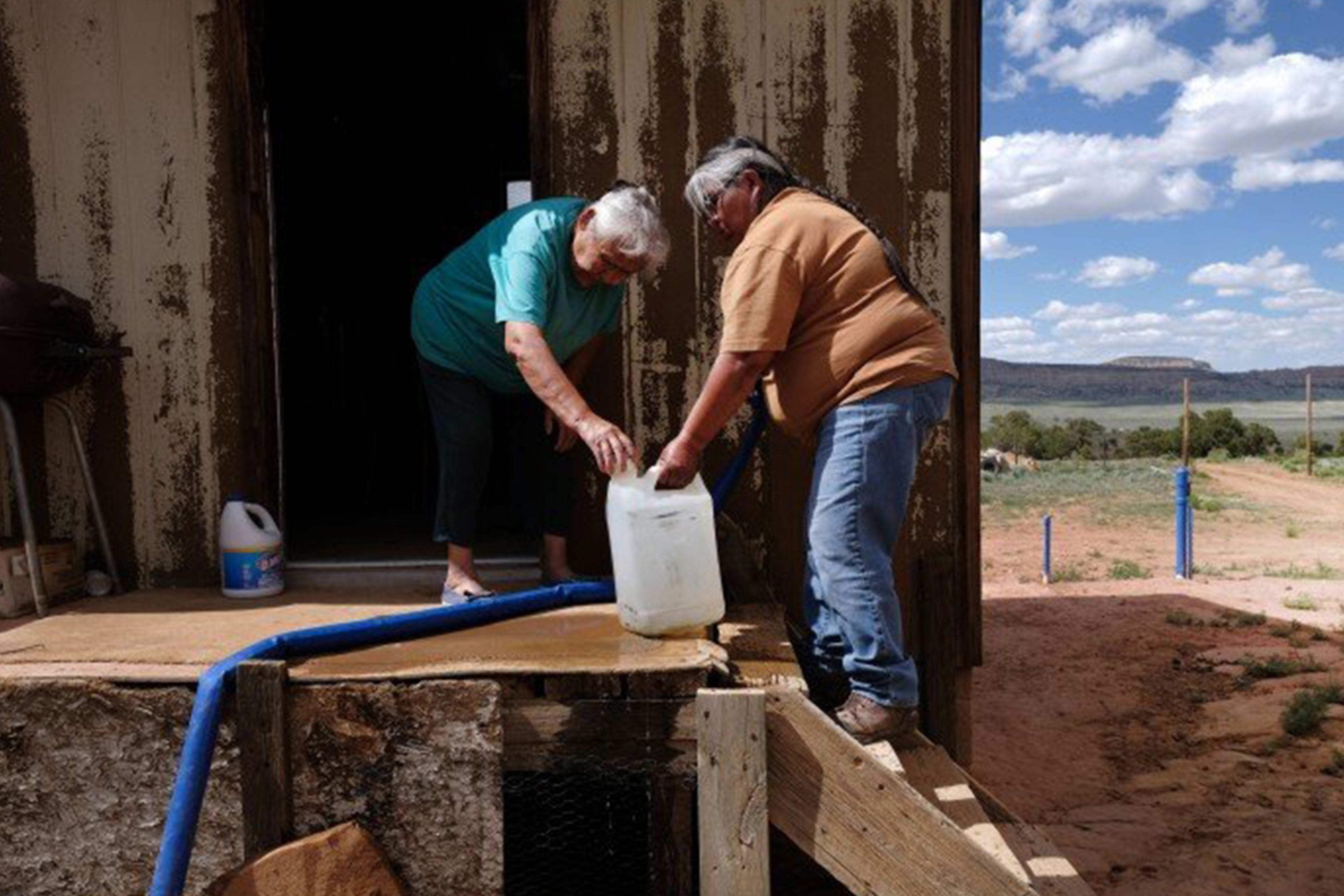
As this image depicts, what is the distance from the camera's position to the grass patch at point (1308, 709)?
703 centimetres

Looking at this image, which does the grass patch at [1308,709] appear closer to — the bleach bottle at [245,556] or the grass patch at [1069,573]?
the grass patch at [1069,573]

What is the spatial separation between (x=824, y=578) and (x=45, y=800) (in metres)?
2.04

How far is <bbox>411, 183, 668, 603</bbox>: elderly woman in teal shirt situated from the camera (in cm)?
308

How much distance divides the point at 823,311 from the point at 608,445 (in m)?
0.68

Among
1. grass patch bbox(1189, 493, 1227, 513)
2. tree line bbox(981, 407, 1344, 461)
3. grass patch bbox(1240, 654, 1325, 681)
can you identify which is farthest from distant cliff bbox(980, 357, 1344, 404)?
grass patch bbox(1240, 654, 1325, 681)

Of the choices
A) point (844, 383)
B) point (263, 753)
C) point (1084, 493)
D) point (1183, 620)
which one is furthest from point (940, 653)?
point (1084, 493)

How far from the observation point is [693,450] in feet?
9.29

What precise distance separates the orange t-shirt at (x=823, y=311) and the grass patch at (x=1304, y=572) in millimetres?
12654

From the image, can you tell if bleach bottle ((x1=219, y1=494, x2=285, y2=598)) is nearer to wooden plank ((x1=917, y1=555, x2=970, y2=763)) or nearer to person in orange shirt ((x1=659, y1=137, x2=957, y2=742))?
person in orange shirt ((x1=659, y1=137, x2=957, y2=742))

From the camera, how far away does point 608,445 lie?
2.85m

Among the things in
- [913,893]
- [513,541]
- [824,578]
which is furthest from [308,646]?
[513,541]

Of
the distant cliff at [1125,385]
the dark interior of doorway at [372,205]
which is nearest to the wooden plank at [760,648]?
the dark interior of doorway at [372,205]

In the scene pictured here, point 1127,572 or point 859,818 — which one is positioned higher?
point 859,818

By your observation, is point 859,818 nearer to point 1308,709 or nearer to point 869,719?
point 869,719
